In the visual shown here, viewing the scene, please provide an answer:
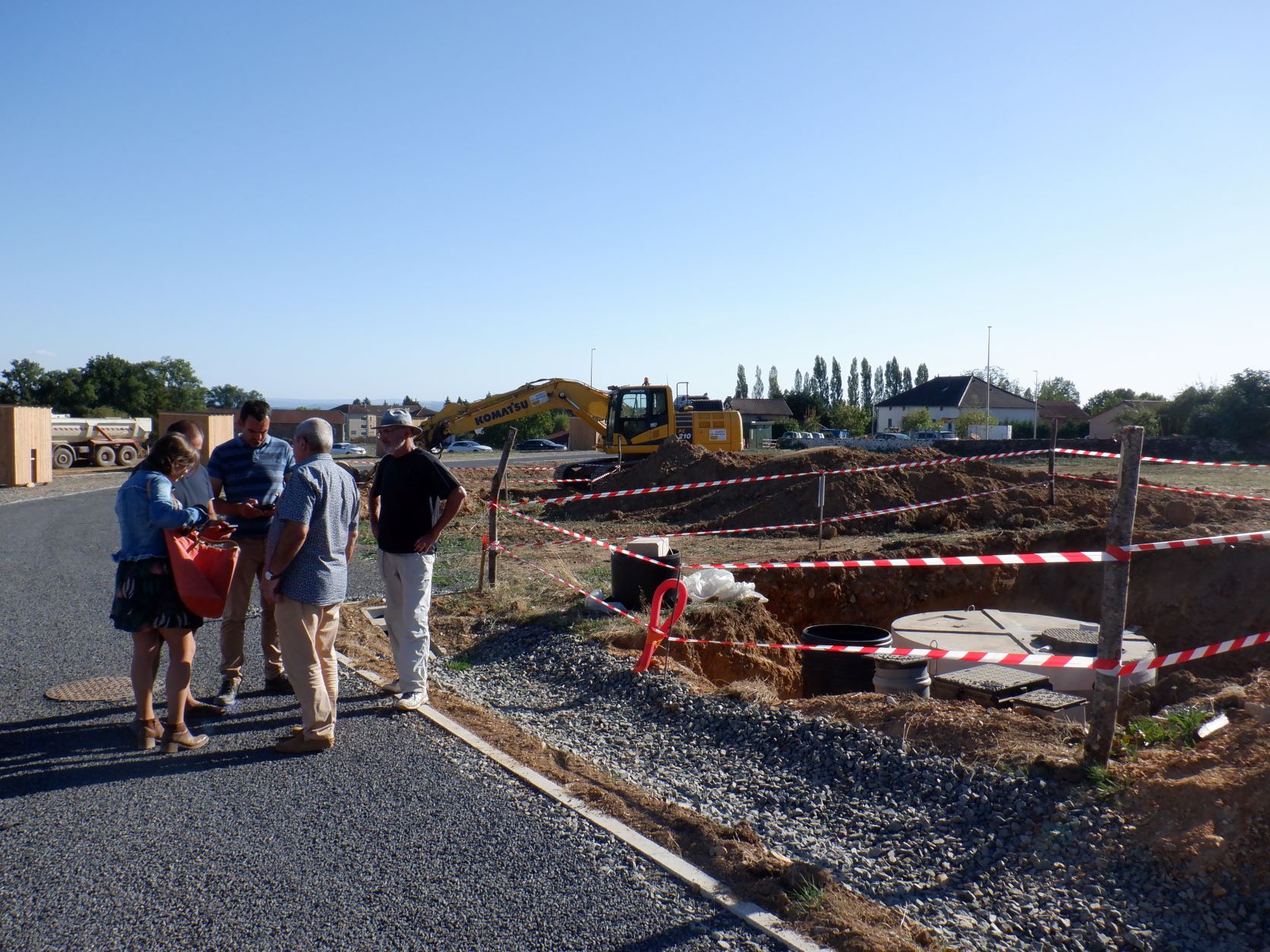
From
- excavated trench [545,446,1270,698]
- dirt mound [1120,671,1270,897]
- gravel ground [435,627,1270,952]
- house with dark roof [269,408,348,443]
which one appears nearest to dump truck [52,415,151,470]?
house with dark roof [269,408,348,443]

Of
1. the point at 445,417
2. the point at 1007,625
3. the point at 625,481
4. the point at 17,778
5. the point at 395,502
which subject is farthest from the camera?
the point at 445,417

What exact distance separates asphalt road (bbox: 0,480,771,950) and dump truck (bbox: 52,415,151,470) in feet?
114

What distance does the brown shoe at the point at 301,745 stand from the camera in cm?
527

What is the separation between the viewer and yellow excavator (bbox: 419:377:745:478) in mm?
23547

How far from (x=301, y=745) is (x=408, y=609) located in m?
1.12

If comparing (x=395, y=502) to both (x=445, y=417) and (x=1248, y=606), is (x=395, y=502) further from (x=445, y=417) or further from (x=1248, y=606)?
(x=445, y=417)

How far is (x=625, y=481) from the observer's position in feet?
72.3

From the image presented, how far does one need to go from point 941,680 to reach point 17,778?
614 centimetres

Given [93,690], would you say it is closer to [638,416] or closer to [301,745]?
[301,745]

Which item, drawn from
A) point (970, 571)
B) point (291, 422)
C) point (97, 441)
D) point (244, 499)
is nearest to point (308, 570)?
point (244, 499)

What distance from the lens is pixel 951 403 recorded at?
280ft

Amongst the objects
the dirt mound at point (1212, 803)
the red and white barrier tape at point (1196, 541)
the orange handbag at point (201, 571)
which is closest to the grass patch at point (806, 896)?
the dirt mound at point (1212, 803)

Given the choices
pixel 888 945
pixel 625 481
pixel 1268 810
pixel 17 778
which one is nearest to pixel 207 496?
pixel 17 778

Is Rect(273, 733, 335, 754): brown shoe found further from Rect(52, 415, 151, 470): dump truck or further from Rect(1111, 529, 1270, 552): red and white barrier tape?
Rect(52, 415, 151, 470): dump truck
